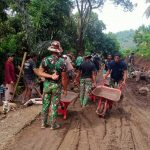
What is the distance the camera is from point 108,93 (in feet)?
42.6

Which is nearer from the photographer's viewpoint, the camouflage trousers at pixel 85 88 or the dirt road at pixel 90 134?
the dirt road at pixel 90 134

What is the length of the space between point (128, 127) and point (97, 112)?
1503 mm

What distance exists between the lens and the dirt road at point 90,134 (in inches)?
361

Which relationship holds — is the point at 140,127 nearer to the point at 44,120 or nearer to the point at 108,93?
the point at 108,93

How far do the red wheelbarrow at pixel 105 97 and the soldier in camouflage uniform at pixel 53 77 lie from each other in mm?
2454

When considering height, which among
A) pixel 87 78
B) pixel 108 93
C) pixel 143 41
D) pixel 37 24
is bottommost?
pixel 108 93

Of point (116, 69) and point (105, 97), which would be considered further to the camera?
point (116, 69)

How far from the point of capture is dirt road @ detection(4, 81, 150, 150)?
30.1ft

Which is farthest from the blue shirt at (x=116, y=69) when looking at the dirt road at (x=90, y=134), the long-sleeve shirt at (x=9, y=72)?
the long-sleeve shirt at (x=9, y=72)

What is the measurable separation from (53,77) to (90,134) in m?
1.75

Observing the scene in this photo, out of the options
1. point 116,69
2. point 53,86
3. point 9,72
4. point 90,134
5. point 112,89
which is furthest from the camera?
point 9,72

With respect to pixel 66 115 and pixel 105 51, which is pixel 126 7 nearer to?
pixel 105 51

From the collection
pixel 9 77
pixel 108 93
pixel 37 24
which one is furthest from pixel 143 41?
pixel 108 93

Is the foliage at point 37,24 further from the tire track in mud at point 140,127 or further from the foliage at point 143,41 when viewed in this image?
the foliage at point 143,41
